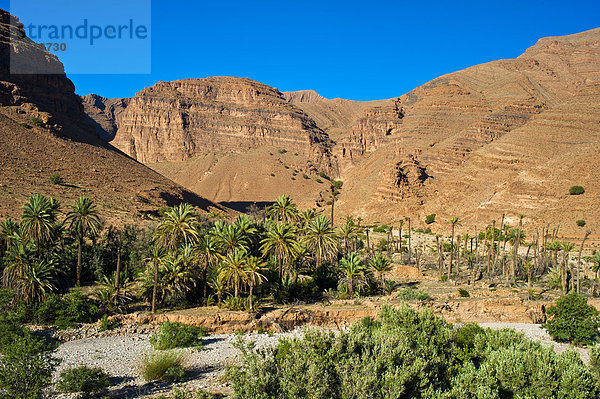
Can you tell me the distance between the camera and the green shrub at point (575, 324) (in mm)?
26275

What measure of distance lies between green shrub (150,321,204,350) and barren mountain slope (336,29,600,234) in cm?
6422

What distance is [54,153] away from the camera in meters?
63.2

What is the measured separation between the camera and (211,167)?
147m

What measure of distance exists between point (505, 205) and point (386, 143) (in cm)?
7526

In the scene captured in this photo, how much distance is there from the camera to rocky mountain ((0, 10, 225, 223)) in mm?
52406

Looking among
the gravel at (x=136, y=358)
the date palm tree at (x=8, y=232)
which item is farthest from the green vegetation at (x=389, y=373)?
the date palm tree at (x=8, y=232)

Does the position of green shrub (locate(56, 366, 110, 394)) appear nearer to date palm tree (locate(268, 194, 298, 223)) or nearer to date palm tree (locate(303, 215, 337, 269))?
date palm tree (locate(303, 215, 337, 269))

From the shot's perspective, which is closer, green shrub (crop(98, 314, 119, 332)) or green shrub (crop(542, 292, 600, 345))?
green shrub (crop(542, 292, 600, 345))

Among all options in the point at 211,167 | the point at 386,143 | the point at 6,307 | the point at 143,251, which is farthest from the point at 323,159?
the point at 6,307

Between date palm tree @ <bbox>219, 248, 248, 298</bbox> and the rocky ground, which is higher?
date palm tree @ <bbox>219, 248, 248, 298</bbox>

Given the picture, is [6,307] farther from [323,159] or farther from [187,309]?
[323,159]

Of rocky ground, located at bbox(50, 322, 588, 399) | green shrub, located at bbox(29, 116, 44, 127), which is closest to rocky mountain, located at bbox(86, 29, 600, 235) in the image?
rocky ground, located at bbox(50, 322, 588, 399)

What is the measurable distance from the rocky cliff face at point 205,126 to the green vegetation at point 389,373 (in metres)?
143

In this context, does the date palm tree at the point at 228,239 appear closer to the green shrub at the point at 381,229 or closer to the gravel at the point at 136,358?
the gravel at the point at 136,358
